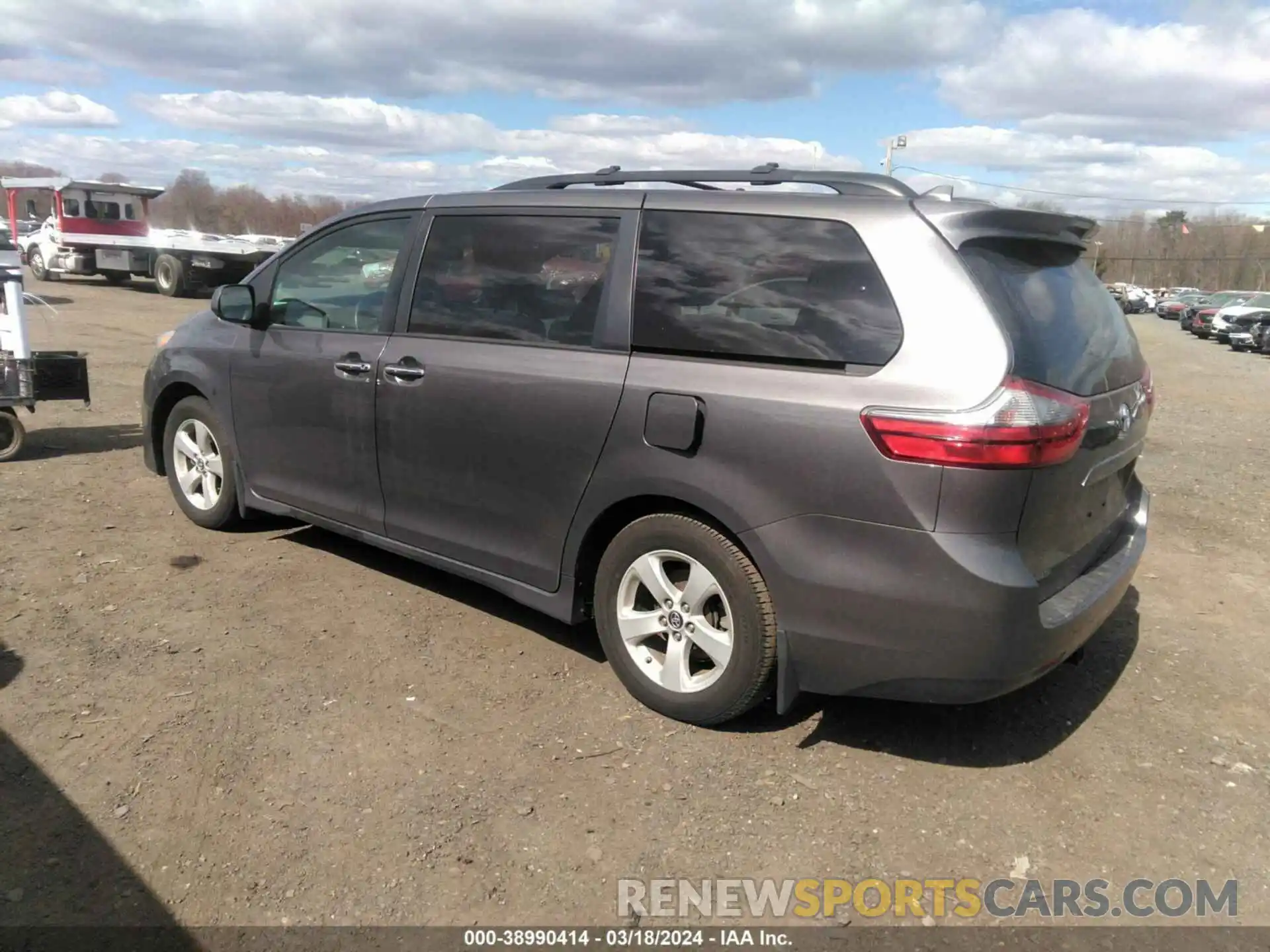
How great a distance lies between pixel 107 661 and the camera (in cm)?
373

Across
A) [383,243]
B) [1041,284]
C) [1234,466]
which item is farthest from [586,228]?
[1234,466]

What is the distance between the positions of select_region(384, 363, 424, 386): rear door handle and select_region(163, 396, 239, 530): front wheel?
1476mm

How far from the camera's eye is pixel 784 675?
10.1 feet

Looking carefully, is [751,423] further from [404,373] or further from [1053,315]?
[404,373]

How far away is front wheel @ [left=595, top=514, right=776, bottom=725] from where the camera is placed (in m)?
3.11

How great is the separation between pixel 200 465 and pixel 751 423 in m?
3.59

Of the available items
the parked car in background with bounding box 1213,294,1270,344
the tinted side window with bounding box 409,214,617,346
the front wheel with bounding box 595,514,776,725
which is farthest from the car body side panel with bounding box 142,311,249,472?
the parked car in background with bounding box 1213,294,1270,344

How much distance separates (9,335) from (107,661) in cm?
409

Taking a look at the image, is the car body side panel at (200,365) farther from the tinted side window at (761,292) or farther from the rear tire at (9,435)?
the tinted side window at (761,292)

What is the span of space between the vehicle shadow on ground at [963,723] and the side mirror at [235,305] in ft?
10.5

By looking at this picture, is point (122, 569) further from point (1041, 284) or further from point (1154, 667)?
point (1154, 667)

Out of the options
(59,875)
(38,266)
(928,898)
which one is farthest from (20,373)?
(38,266)

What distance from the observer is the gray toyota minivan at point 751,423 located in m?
2.76

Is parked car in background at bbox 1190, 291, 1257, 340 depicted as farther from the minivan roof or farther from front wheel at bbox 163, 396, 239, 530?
front wheel at bbox 163, 396, 239, 530
